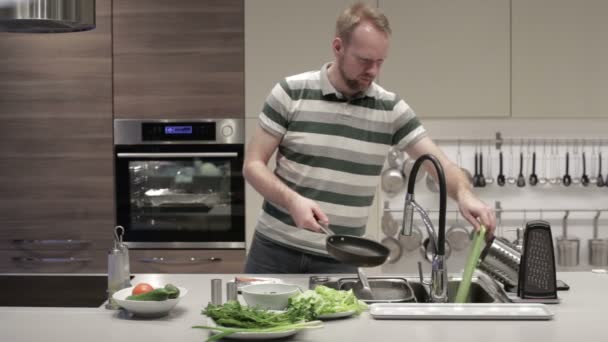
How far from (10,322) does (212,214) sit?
5.86 ft

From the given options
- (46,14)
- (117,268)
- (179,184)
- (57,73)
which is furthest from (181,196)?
(46,14)

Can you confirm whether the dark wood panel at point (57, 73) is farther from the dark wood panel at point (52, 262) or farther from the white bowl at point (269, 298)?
the white bowl at point (269, 298)

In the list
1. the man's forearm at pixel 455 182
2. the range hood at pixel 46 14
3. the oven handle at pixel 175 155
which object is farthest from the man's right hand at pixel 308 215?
the oven handle at pixel 175 155

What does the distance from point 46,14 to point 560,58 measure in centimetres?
246

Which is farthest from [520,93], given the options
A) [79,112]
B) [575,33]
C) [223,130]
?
[79,112]

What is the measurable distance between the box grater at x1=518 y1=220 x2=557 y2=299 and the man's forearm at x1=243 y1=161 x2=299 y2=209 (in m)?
0.65

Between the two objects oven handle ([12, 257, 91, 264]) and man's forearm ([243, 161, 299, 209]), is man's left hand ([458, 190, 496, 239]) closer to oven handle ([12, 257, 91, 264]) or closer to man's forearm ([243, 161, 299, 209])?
man's forearm ([243, 161, 299, 209])

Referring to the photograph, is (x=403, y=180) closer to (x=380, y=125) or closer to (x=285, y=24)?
(x=285, y=24)

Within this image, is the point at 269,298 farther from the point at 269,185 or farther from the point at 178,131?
the point at 178,131

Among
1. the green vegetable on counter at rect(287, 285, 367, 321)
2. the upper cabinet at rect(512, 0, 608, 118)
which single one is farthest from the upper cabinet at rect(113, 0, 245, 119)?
the green vegetable on counter at rect(287, 285, 367, 321)

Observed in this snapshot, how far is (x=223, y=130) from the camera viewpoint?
3.50 metres

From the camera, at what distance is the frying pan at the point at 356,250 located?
190cm

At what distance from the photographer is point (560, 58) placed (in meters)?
3.51

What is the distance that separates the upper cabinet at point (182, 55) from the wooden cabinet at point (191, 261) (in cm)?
66
